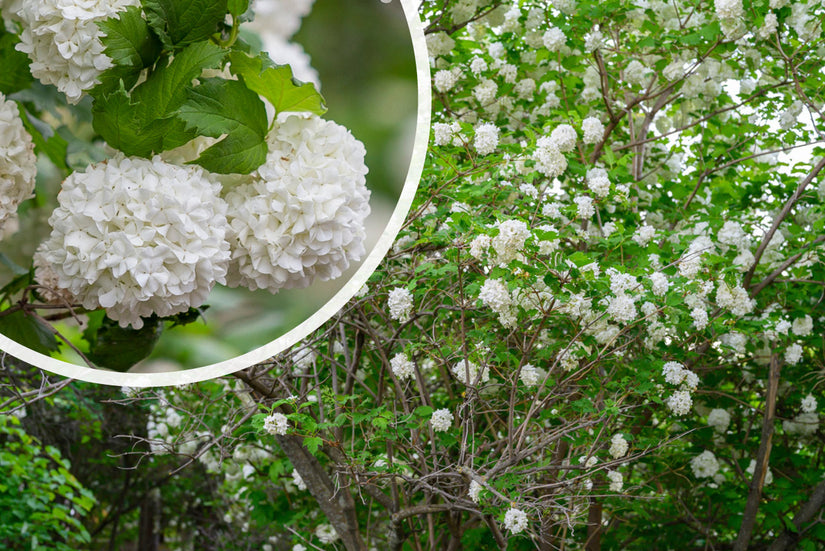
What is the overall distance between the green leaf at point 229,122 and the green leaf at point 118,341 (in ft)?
0.54

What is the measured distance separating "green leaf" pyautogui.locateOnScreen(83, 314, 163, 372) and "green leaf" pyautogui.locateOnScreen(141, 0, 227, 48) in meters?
0.26

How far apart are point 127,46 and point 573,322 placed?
5.30ft

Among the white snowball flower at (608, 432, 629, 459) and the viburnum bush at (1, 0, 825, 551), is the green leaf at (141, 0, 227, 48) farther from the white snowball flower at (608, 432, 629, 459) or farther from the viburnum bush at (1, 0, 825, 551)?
the white snowball flower at (608, 432, 629, 459)

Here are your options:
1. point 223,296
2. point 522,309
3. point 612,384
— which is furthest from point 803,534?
point 223,296

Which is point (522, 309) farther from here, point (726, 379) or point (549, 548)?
point (726, 379)

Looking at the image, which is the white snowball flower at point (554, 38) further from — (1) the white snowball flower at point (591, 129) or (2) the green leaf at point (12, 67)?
(2) the green leaf at point (12, 67)

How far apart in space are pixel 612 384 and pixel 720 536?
1.82 m

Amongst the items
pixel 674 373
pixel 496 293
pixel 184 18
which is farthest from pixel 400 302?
pixel 184 18

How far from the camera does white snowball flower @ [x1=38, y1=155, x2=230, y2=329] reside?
2.33 feet

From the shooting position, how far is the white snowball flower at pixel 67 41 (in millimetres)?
707

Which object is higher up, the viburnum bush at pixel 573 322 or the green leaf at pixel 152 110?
the green leaf at pixel 152 110

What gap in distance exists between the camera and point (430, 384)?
118 inches

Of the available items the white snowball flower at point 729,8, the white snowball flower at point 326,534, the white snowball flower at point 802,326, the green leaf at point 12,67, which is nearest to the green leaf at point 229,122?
the green leaf at point 12,67

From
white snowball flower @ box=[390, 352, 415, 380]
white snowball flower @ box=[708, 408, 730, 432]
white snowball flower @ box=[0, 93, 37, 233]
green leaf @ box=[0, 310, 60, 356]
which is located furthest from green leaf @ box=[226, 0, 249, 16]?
white snowball flower @ box=[708, 408, 730, 432]
